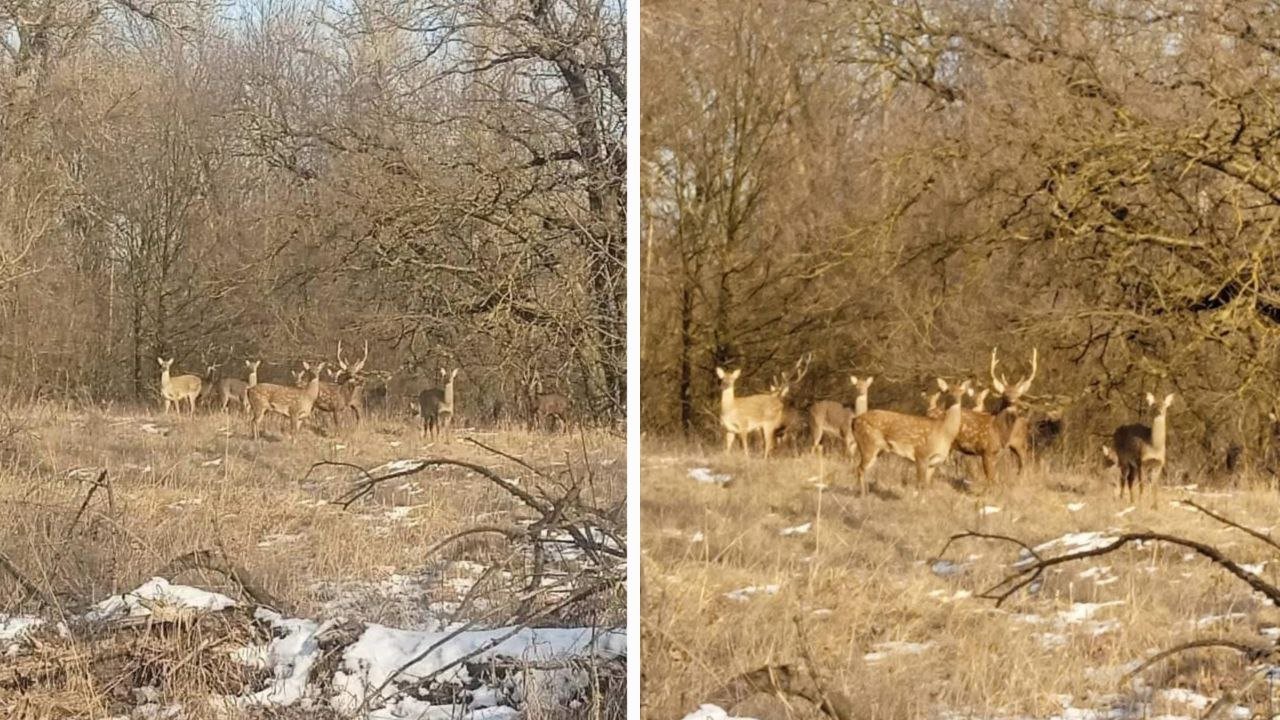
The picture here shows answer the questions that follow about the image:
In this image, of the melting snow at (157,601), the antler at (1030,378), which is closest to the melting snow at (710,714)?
the antler at (1030,378)

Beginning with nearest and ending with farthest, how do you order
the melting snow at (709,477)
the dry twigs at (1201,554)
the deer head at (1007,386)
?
the dry twigs at (1201,554), the deer head at (1007,386), the melting snow at (709,477)

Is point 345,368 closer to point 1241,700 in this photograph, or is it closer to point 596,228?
point 596,228

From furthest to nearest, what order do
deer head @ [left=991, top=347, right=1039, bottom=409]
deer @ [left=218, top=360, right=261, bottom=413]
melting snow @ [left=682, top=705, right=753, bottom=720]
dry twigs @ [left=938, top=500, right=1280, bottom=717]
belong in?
deer @ [left=218, top=360, right=261, bottom=413] < melting snow @ [left=682, top=705, right=753, bottom=720] < deer head @ [left=991, top=347, right=1039, bottom=409] < dry twigs @ [left=938, top=500, right=1280, bottom=717]

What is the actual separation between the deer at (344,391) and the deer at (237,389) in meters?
0.27

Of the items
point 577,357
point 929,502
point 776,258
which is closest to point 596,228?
point 577,357

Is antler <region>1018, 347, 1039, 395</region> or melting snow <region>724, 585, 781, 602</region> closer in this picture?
antler <region>1018, 347, 1039, 395</region>

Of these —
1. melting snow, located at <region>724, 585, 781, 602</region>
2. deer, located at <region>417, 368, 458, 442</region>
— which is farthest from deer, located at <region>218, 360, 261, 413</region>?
melting snow, located at <region>724, 585, 781, 602</region>

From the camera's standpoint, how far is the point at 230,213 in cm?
512

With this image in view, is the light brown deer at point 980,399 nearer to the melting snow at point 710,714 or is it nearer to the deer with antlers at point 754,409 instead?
the deer with antlers at point 754,409

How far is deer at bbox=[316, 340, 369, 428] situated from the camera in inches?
196

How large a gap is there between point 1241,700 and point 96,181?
408cm

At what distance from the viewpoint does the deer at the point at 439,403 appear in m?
4.98

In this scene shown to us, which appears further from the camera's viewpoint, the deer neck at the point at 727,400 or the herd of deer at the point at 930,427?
the deer neck at the point at 727,400

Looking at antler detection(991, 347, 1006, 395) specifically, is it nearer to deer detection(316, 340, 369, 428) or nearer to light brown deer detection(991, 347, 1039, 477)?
light brown deer detection(991, 347, 1039, 477)
